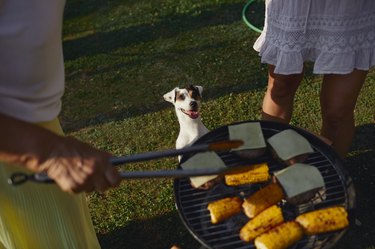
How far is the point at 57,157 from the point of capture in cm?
159

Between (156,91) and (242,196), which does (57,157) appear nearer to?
(242,196)

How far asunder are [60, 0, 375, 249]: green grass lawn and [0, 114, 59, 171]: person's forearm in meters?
1.71

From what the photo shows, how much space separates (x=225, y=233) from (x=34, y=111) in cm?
93

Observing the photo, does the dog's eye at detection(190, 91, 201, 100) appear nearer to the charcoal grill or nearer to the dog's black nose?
the dog's black nose

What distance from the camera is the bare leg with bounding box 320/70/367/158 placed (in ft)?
8.67

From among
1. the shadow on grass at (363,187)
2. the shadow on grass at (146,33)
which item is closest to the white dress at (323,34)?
the shadow on grass at (363,187)

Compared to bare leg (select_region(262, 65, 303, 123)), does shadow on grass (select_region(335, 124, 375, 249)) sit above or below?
below

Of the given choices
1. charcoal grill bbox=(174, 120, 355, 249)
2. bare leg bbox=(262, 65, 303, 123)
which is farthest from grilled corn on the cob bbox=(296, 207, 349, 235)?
bare leg bbox=(262, 65, 303, 123)

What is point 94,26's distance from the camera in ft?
18.1

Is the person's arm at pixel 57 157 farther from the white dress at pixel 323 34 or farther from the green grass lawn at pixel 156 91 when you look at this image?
the green grass lawn at pixel 156 91

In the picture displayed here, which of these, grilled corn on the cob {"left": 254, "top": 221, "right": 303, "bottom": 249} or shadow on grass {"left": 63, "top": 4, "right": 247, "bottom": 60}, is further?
shadow on grass {"left": 63, "top": 4, "right": 247, "bottom": 60}

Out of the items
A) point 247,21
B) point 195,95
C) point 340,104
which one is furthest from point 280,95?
point 247,21

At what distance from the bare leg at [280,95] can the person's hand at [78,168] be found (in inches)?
63.4

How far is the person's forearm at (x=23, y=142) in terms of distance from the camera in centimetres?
158
